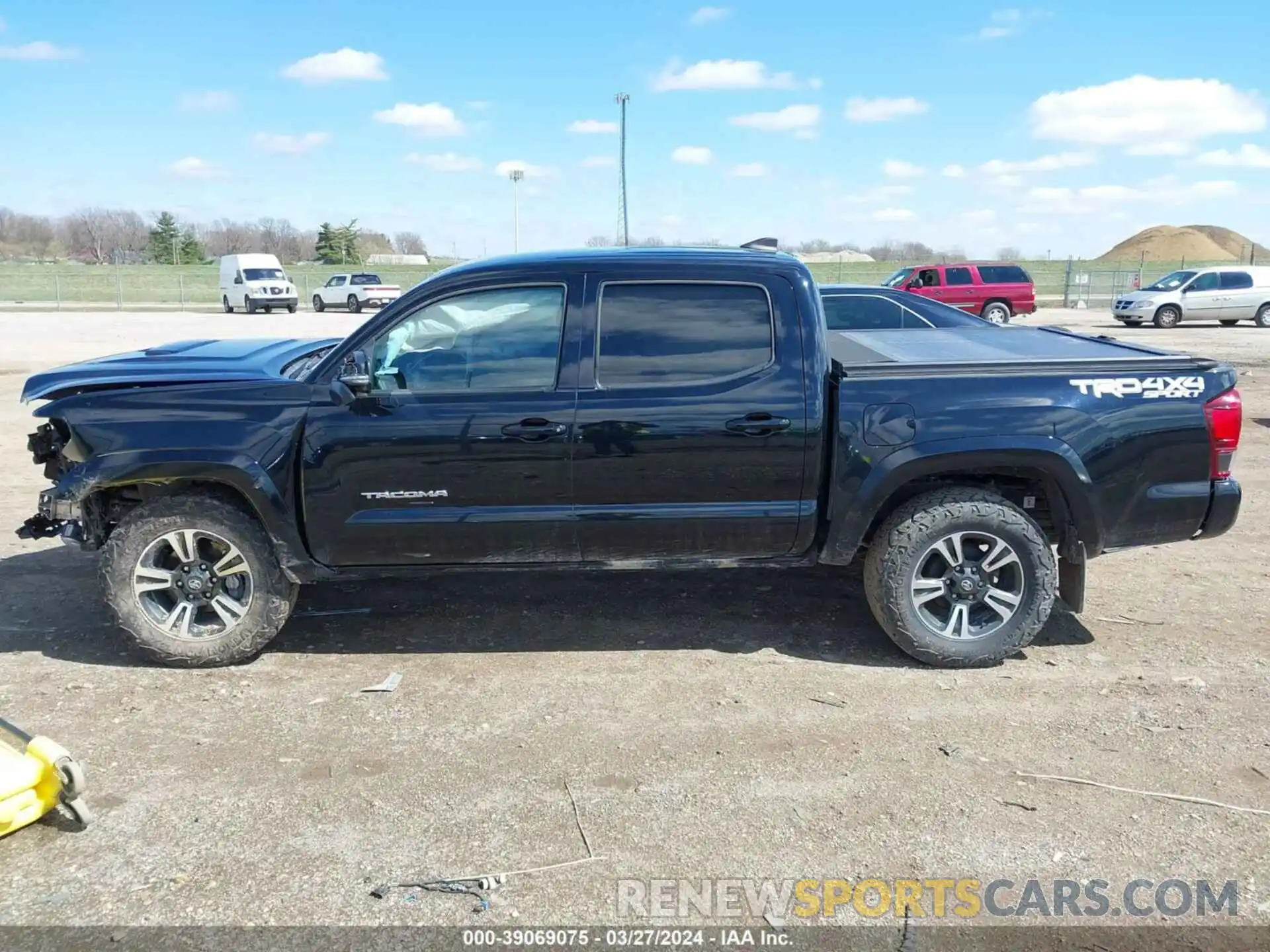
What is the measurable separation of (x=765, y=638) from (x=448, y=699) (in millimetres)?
1643

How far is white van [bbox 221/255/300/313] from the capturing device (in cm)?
3859

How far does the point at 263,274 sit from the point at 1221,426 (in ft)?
131

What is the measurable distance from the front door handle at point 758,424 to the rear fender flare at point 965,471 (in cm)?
34

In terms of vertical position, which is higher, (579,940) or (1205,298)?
(1205,298)

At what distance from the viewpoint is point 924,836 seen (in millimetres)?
3322

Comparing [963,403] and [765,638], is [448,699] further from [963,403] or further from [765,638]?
[963,403]

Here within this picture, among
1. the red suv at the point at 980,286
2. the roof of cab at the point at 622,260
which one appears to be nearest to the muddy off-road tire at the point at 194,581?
the roof of cab at the point at 622,260

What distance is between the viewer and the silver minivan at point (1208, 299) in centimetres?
2783

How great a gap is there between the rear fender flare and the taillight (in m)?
0.61

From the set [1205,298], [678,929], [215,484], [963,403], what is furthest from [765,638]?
[1205,298]

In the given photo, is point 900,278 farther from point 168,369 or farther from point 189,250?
point 189,250

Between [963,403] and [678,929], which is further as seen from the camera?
[963,403]

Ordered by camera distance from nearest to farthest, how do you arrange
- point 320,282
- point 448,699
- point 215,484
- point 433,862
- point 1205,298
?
point 433,862
point 448,699
point 215,484
point 1205,298
point 320,282

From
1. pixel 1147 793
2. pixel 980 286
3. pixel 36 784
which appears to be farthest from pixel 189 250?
pixel 1147 793
